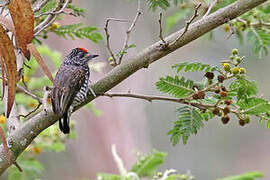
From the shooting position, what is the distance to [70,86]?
2.51 metres

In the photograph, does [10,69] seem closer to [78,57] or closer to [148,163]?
[148,163]

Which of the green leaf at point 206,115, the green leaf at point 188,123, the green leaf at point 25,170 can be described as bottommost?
the green leaf at point 25,170

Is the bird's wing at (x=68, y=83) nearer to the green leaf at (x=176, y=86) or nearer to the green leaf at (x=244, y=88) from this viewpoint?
the green leaf at (x=176, y=86)

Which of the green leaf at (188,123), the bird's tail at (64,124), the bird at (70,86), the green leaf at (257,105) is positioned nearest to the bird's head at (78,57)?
the bird at (70,86)

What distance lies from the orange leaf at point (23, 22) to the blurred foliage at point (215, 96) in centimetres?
76

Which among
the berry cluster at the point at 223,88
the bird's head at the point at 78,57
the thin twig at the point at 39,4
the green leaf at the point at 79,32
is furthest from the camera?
the bird's head at the point at 78,57

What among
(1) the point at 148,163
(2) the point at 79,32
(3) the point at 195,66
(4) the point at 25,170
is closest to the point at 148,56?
(3) the point at 195,66

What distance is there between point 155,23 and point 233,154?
361cm

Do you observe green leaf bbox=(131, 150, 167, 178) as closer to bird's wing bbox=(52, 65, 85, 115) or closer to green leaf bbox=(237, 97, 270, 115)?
bird's wing bbox=(52, 65, 85, 115)

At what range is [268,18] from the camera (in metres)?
2.81

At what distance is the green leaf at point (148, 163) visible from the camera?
2.57 metres

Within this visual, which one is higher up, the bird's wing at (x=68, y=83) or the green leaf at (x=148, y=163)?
the bird's wing at (x=68, y=83)

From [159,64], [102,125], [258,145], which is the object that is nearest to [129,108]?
[102,125]

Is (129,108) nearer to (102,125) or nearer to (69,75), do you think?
(102,125)
